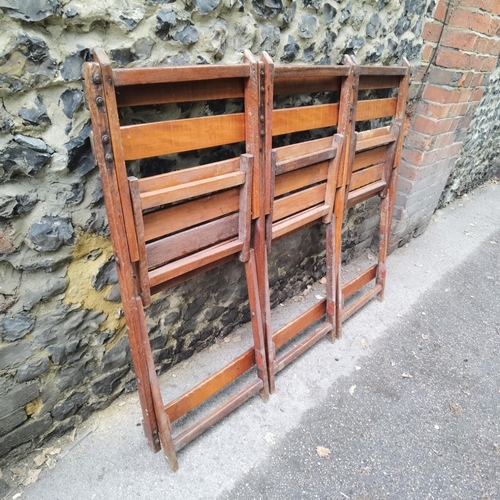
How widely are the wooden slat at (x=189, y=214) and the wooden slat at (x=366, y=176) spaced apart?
0.89 metres

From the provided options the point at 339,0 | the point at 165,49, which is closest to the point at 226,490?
the point at 165,49

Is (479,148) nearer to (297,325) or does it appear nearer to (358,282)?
(358,282)

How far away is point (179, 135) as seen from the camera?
1.25m

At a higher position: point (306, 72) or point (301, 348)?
point (306, 72)

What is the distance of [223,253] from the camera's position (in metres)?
1.52

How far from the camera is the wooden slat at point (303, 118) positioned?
1536 millimetres

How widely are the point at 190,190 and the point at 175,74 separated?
1.20 ft

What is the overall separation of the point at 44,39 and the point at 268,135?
79 centimetres

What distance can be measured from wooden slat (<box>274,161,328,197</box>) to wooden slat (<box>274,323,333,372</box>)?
0.88 metres

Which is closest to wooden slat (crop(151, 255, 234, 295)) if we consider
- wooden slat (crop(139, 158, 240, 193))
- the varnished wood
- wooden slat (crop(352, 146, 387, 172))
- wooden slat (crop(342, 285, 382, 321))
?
the varnished wood

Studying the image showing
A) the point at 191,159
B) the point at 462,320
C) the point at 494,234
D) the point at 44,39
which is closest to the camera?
the point at 44,39

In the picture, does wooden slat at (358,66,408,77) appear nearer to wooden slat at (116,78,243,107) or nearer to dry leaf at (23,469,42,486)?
wooden slat at (116,78,243,107)

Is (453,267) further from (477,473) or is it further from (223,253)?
(223,253)

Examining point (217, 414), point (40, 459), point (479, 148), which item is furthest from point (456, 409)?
point (479, 148)
